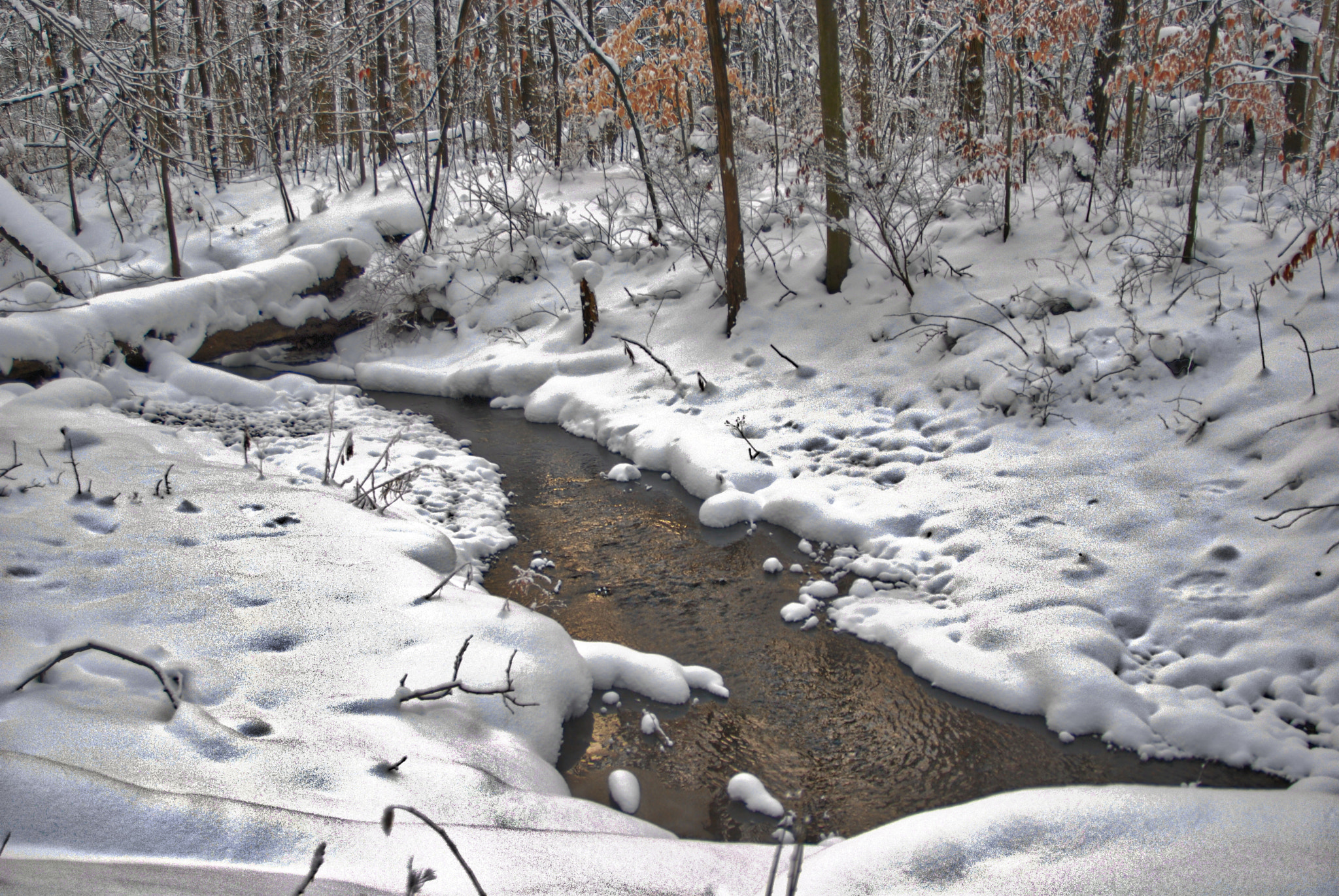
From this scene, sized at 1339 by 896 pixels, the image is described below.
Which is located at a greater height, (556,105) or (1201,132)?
(556,105)

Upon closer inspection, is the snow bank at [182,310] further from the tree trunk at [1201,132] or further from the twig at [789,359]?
the tree trunk at [1201,132]

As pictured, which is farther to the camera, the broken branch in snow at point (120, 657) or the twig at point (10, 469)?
the twig at point (10, 469)

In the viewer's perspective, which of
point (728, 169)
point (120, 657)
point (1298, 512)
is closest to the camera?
point (120, 657)

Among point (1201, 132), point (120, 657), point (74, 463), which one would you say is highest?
point (1201, 132)

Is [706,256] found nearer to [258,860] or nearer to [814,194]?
[814,194]

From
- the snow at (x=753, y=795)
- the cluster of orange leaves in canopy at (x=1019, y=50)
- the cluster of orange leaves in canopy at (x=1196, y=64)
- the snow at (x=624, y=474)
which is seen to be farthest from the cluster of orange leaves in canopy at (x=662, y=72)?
the snow at (x=753, y=795)

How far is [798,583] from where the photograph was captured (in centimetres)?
463

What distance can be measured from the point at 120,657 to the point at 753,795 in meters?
2.18

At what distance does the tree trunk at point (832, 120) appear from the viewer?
276 inches

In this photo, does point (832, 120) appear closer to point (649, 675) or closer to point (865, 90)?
point (865, 90)

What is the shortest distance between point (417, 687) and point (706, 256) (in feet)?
20.8

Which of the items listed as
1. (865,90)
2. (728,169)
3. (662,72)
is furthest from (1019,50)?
(662,72)

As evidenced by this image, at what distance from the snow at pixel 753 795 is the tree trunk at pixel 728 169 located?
545 centimetres

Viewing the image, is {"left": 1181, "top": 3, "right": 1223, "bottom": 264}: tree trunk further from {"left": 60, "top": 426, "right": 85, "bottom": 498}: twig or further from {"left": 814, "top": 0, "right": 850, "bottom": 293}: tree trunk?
{"left": 60, "top": 426, "right": 85, "bottom": 498}: twig
